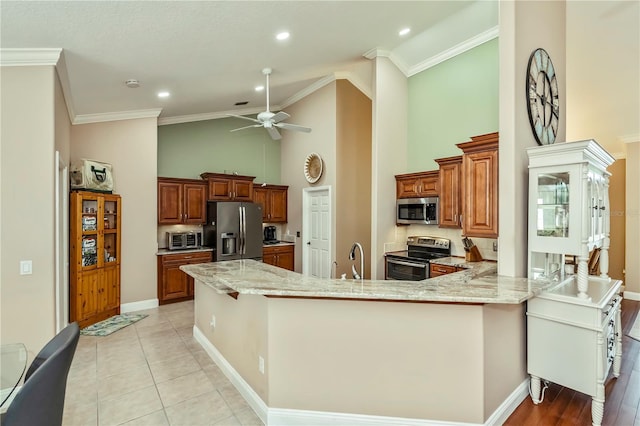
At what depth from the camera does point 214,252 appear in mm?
5617

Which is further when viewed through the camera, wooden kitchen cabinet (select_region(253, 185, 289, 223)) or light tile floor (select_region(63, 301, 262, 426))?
wooden kitchen cabinet (select_region(253, 185, 289, 223))

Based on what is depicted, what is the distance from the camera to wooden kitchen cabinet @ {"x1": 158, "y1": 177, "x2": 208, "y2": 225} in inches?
211

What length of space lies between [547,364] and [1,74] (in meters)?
4.98

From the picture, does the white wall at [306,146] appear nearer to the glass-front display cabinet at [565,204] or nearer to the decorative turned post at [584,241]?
the glass-front display cabinet at [565,204]

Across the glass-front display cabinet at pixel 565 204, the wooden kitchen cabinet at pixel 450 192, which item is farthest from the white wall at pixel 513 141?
the wooden kitchen cabinet at pixel 450 192

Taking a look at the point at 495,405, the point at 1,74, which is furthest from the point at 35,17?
the point at 495,405

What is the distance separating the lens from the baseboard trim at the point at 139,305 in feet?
15.7

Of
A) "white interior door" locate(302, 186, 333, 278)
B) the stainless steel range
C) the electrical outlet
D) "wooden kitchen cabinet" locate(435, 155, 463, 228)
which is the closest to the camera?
the electrical outlet

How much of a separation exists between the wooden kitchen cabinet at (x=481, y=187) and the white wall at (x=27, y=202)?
3958mm

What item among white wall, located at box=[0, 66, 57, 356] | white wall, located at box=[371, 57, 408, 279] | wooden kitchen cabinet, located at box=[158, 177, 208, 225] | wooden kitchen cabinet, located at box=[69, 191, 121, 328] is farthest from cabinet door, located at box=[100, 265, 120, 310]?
white wall, located at box=[371, 57, 408, 279]

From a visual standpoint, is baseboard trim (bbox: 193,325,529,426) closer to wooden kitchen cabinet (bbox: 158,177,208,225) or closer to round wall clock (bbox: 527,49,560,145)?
round wall clock (bbox: 527,49,560,145)

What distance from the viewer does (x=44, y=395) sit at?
1371mm

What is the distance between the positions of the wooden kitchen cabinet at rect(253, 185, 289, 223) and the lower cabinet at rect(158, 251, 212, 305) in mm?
1611

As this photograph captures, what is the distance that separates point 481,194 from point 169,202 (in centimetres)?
481
